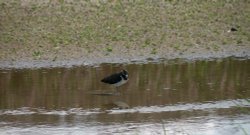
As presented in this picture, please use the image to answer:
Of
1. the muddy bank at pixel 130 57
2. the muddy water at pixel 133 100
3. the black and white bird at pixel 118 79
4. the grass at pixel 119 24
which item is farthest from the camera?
the grass at pixel 119 24

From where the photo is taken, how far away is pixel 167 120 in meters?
11.5

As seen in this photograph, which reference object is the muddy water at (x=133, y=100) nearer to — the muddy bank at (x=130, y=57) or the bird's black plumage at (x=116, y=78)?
the bird's black plumage at (x=116, y=78)

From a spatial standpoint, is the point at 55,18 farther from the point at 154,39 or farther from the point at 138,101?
the point at 138,101

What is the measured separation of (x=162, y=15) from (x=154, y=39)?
1847mm

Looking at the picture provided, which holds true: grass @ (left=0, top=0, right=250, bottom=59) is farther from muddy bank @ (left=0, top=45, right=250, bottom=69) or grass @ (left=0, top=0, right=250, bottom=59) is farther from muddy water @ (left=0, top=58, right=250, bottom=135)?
muddy water @ (left=0, top=58, right=250, bottom=135)

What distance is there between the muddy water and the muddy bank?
0.52m

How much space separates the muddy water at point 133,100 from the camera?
441 inches

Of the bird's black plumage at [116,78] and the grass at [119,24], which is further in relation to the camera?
the grass at [119,24]

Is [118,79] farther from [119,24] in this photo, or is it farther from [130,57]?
[119,24]

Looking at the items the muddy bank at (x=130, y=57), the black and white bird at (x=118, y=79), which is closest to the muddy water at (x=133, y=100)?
the black and white bird at (x=118, y=79)

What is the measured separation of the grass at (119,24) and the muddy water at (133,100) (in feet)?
6.90

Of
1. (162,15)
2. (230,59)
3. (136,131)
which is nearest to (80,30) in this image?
(162,15)

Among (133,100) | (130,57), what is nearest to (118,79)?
(133,100)

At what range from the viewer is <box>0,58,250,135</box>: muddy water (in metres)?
11.2
